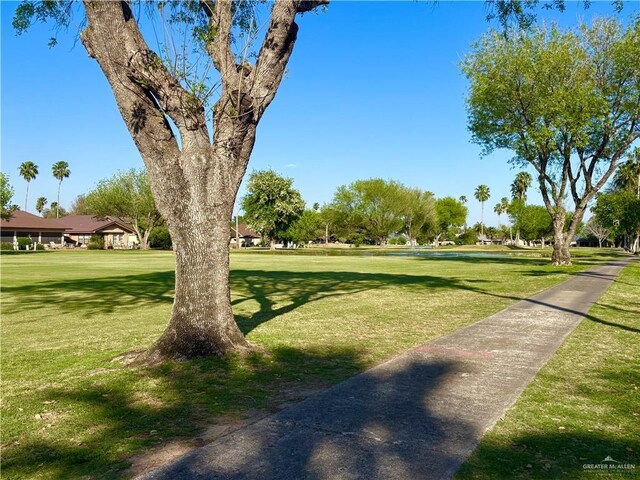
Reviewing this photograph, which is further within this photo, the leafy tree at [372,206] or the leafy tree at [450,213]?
the leafy tree at [450,213]

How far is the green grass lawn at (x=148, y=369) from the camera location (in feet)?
14.5

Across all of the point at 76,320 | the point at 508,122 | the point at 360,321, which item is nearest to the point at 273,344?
the point at 360,321

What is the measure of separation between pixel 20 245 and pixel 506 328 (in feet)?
249

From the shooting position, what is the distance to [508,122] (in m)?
32.8

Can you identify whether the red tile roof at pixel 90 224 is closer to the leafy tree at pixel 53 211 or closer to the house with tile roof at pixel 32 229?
the house with tile roof at pixel 32 229

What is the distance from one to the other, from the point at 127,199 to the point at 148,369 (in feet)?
248

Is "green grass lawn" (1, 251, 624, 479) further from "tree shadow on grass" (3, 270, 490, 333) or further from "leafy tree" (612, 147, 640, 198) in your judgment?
"leafy tree" (612, 147, 640, 198)

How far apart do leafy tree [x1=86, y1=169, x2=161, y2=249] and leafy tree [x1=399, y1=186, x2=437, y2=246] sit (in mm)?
45050

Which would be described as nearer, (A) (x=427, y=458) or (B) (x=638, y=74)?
(A) (x=427, y=458)

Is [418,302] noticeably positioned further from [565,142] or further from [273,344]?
[565,142]

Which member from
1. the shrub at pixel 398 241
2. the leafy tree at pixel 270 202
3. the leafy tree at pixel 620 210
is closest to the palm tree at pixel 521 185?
the shrub at pixel 398 241

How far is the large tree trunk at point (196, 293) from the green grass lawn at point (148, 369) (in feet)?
1.22

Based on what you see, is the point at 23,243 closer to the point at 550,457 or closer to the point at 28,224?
the point at 28,224

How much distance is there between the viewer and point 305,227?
304 ft
